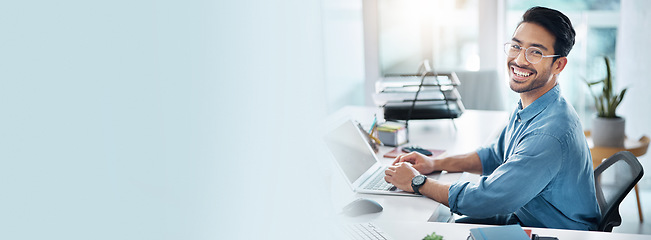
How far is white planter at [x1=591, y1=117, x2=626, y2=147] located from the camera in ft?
9.21

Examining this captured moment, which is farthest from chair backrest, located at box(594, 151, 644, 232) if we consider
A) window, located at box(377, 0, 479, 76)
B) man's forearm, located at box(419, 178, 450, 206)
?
window, located at box(377, 0, 479, 76)

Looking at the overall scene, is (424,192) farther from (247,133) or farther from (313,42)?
(247,133)

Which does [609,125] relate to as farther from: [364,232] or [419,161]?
[364,232]

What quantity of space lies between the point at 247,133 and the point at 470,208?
879mm

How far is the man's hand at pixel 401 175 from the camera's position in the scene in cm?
168

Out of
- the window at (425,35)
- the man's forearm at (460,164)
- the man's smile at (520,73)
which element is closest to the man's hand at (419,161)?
the man's forearm at (460,164)

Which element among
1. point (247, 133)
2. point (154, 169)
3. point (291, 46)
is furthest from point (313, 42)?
point (154, 169)

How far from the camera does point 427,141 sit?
234 centimetres

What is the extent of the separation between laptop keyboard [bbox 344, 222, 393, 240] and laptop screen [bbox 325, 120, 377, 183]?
32 centimetres

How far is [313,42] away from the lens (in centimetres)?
98

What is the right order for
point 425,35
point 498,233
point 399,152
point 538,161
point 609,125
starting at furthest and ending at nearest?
point 425,35, point 609,125, point 399,152, point 538,161, point 498,233

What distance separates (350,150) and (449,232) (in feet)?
1.85

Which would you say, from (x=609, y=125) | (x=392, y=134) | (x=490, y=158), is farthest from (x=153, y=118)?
(x=609, y=125)

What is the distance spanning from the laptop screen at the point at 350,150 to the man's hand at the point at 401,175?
0.11m
